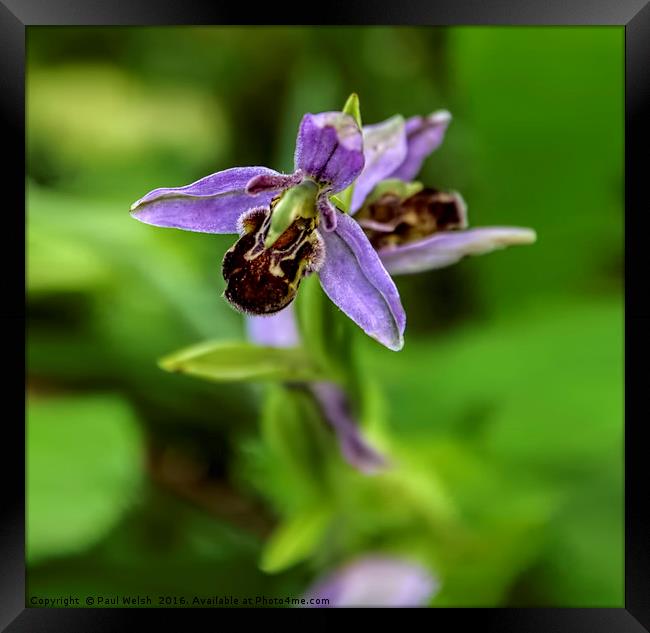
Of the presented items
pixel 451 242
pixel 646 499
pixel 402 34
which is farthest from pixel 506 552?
pixel 402 34

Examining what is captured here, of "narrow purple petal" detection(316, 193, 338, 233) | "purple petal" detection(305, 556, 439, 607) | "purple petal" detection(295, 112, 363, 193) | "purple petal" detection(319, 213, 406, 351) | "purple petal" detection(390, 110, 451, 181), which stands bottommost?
"purple petal" detection(305, 556, 439, 607)

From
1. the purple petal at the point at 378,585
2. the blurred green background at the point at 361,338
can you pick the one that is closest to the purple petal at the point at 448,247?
the blurred green background at the point at 361,338

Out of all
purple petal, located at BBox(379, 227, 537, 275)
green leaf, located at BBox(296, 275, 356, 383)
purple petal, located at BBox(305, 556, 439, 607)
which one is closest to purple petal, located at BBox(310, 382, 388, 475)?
green leaf, located at BBox(296, 275, 356, 383)

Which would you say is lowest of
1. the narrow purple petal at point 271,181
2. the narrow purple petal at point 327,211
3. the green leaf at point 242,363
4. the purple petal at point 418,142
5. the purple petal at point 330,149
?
the green leaf at point 242,363

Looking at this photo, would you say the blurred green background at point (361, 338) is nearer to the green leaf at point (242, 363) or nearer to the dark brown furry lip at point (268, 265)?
the green leaf at point (242, 363)

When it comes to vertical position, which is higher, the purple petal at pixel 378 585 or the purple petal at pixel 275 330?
the purple petal at pixel 275 330

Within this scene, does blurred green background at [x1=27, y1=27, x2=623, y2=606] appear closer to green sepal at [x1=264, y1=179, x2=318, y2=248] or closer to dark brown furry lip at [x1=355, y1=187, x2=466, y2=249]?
dark brown furry lip at [x1=355, y1=187, x2=466, y2=249]
